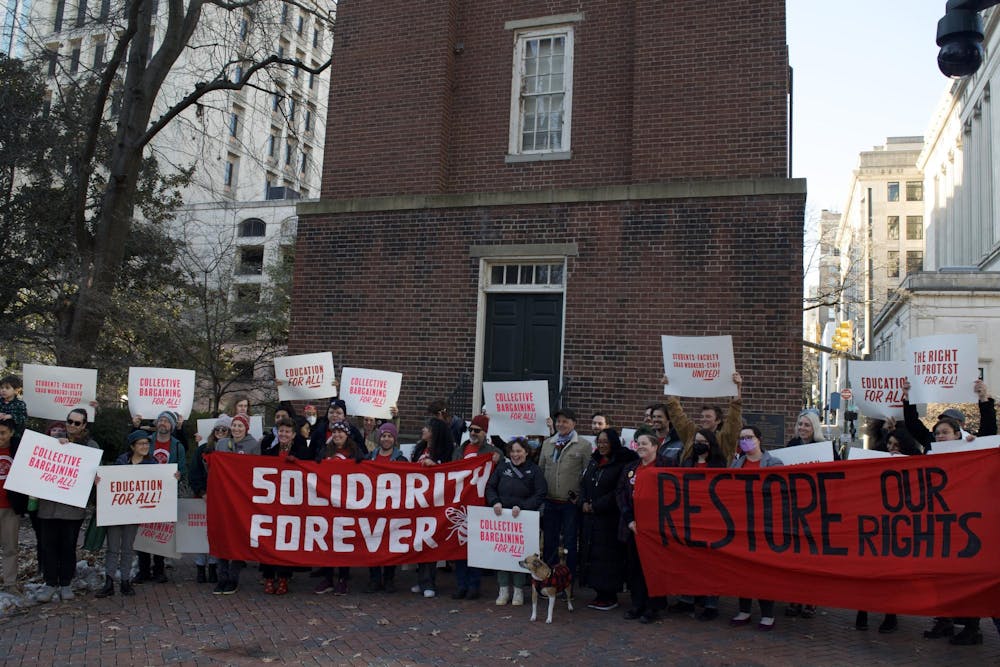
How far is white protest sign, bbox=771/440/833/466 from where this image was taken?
7785 mm

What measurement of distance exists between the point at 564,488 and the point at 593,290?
15.7 ft

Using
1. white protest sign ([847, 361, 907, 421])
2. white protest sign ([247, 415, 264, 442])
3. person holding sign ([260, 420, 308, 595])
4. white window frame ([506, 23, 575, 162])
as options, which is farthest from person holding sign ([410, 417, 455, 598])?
white window frame ([506, 23, 575, 162])

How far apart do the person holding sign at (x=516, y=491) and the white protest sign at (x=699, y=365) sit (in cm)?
176

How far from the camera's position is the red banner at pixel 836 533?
629cm

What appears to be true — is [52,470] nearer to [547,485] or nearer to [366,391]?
[366,391]

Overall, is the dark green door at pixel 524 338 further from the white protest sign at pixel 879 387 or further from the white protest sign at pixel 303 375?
the white protest sign at pixel 879 387

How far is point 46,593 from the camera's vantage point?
7.67 meters

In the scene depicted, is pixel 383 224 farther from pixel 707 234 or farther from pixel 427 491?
pixel 427 491

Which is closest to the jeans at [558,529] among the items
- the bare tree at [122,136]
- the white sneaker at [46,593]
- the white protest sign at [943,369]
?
the white protest sign at [943,369]

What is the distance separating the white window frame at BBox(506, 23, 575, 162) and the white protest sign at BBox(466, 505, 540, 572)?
23.1ft

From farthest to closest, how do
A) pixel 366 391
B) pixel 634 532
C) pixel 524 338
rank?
pixel 524 338 → pixel 366 391 → pixel 634 532

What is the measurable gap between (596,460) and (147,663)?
4.14m

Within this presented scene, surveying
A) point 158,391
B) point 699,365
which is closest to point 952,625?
point 699,365

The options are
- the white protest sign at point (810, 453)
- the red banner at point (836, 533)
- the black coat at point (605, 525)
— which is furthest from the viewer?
the white protest sign at point (810, 453)
